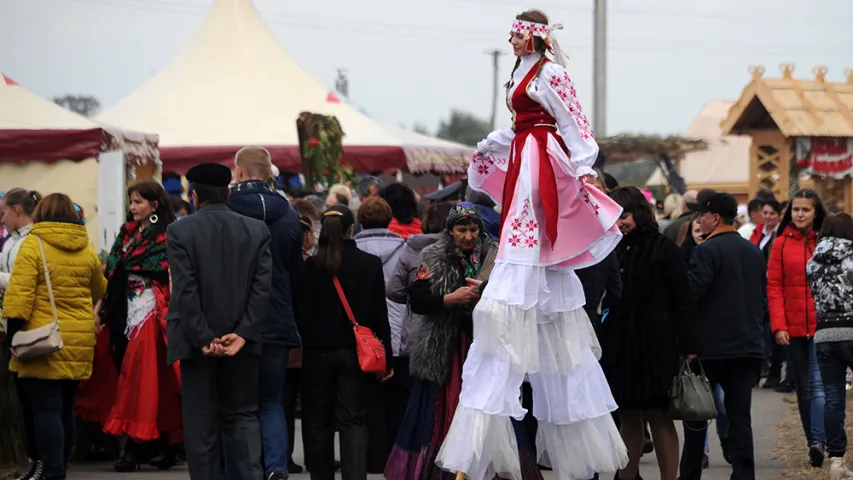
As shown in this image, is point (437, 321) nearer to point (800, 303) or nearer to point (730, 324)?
point (730, 324)

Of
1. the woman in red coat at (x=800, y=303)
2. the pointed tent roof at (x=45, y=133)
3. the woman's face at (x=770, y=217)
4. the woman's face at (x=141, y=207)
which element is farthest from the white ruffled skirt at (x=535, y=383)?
the pointed tent roof at (x=45, y=133)

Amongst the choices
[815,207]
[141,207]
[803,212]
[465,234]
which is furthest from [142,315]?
[815,207]

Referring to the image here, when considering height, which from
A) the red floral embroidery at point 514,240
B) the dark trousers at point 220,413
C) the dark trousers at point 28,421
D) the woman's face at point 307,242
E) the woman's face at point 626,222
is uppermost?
the woman's face at point 626,222

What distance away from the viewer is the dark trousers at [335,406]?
8484 millimetres

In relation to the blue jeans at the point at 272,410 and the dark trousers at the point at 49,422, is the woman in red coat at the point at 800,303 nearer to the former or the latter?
the blue jeans at the point at 272,410

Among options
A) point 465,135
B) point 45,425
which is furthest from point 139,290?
point 465,135

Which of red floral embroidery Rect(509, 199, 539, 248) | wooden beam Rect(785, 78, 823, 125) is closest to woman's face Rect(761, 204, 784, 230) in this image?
red floral embroidery Rect(509, 199, 539, 248)

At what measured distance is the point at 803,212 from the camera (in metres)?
10.3

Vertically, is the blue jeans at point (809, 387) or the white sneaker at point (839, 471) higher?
the blue jeans at point (809, 387)

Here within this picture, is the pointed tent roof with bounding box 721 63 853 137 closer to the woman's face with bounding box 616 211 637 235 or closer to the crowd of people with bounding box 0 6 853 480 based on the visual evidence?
the crowd of people with bounding box 0 6 853 480

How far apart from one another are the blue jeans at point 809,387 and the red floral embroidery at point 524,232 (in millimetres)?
3671

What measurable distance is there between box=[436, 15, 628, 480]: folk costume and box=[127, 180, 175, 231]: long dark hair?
9.82 feet

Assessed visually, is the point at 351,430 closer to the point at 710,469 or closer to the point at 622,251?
the point at 622,251

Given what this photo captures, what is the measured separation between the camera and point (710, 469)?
405 inches
